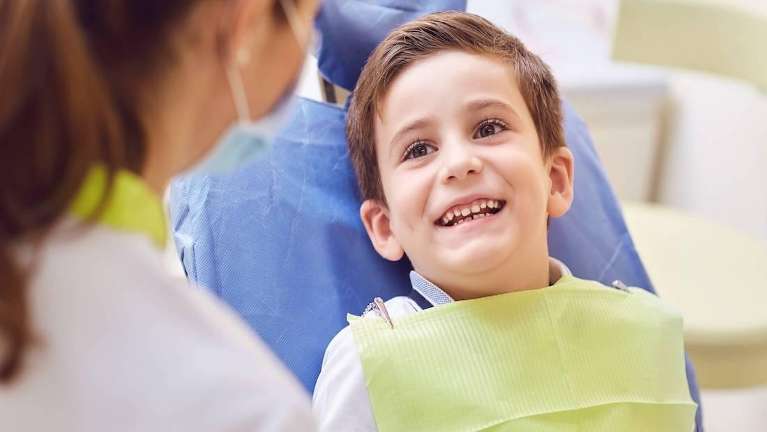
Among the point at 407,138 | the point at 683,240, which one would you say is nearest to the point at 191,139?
the point at 407,138

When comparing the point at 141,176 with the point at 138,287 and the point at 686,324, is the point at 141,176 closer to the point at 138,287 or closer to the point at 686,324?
the point at 138,287

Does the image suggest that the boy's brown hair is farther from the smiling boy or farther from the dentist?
the dentist

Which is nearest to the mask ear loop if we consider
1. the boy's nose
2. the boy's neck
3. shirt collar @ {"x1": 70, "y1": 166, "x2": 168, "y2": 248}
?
shirt collar @ {"x1": 70, "y1": 166, "x2": 168, "y2": 248}

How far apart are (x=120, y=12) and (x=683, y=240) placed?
1.73m

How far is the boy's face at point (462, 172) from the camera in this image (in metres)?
1.26

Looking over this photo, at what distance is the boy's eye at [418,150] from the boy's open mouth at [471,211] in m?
0.09

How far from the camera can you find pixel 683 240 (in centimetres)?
222

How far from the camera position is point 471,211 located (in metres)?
1.27

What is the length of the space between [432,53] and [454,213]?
0.23m

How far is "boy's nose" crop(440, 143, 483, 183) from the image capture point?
1.25 meters

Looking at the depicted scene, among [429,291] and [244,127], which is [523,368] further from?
[244,127]

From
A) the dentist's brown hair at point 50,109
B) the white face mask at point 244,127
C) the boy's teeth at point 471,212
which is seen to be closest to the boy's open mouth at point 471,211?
the boy's teeth at point 471,212

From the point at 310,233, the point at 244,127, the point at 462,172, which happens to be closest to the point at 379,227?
the point at 310,233

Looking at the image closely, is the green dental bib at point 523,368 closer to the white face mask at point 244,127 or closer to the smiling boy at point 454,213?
the smiling boy at point 454,213
